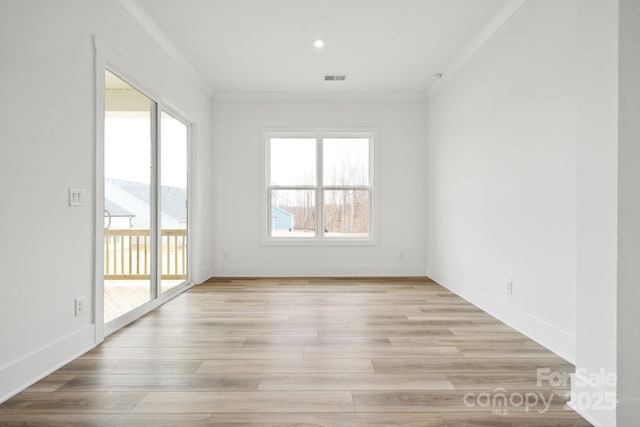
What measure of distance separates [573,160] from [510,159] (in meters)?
0.77

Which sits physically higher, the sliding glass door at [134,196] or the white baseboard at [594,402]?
the sliding glass door at [134,196]

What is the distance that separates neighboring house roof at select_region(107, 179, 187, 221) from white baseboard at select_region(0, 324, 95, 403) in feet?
4.21

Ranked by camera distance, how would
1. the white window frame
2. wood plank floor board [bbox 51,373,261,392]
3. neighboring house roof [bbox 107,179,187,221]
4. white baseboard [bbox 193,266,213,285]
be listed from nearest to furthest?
wood plank floor board [bbox 51,373,261,392], neighboring house roof [bbox 107,179,187,221], white baseboard [bbox 193,266,213,285], the white window frame

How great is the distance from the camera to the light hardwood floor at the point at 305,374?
Result: 172 centimetres

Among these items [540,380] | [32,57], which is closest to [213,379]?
[540,380]

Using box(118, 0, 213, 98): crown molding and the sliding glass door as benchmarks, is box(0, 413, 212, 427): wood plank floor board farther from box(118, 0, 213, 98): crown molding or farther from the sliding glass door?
box(118, 0, 213, 98): crown molding

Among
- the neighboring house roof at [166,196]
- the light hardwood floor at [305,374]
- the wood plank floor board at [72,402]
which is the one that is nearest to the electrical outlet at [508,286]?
the light hardwood floor at [305,374]

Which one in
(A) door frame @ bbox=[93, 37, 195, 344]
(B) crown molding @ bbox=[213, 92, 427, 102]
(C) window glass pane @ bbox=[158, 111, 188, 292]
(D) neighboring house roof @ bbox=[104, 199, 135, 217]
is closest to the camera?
(A) door frame @ bbox=[93, 37, 195, 344]

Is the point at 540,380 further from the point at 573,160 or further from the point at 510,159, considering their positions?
the point at 510,159

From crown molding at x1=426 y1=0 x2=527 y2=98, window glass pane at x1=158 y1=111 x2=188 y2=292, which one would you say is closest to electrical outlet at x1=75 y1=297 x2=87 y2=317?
window glass pane at x1=158 y1=111 x2=188 y2=292

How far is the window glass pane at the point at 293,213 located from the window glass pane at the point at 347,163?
43cm

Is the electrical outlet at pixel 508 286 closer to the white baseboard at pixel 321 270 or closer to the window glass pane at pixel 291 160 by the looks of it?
the white baseboard at pixel 321 270

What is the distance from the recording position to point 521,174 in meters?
2.96

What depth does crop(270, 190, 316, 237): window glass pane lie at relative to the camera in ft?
18.3
